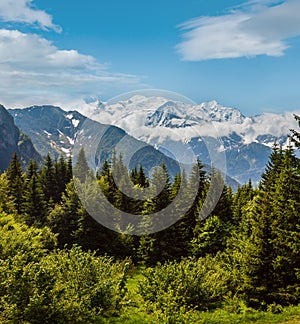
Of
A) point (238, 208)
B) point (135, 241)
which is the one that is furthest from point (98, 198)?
point (238, 208)

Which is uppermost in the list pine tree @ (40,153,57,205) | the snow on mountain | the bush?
the snow on mountain

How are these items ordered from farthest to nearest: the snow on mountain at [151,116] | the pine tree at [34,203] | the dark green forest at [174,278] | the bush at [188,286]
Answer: the pine tree at [34,203] → the snow on mountain at [151,116] → the bush at [188,286] → the dark green forest at [174,278]

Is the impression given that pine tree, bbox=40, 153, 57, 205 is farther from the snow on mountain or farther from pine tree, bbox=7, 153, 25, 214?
the snow on mountain

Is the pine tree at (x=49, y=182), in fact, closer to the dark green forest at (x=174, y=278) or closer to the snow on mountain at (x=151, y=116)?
the dark green forest at (x=174, y=278)

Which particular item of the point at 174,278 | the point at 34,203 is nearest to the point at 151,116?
the point at 174,278

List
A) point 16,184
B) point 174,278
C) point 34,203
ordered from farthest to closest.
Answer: point 16,184 < point 34,203 < point 174,278

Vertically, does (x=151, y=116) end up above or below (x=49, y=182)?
above

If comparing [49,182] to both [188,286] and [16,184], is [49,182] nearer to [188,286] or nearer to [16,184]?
[16,184]

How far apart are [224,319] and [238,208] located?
40509 mm

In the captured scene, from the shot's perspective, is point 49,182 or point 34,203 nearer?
point 34,203

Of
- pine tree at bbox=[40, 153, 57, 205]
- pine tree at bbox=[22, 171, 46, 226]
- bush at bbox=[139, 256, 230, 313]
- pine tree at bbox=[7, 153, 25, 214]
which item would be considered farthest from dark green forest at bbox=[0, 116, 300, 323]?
pine tree at bbox=[40, 153, 57, 205]


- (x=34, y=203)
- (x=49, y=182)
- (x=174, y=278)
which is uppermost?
(x=49, y=182)

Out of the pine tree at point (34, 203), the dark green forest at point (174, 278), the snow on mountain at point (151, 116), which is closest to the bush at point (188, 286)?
the dark green forest at point (174, 278)

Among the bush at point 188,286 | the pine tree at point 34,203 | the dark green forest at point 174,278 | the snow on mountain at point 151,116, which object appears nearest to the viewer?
the dark green forest at point 174,278
